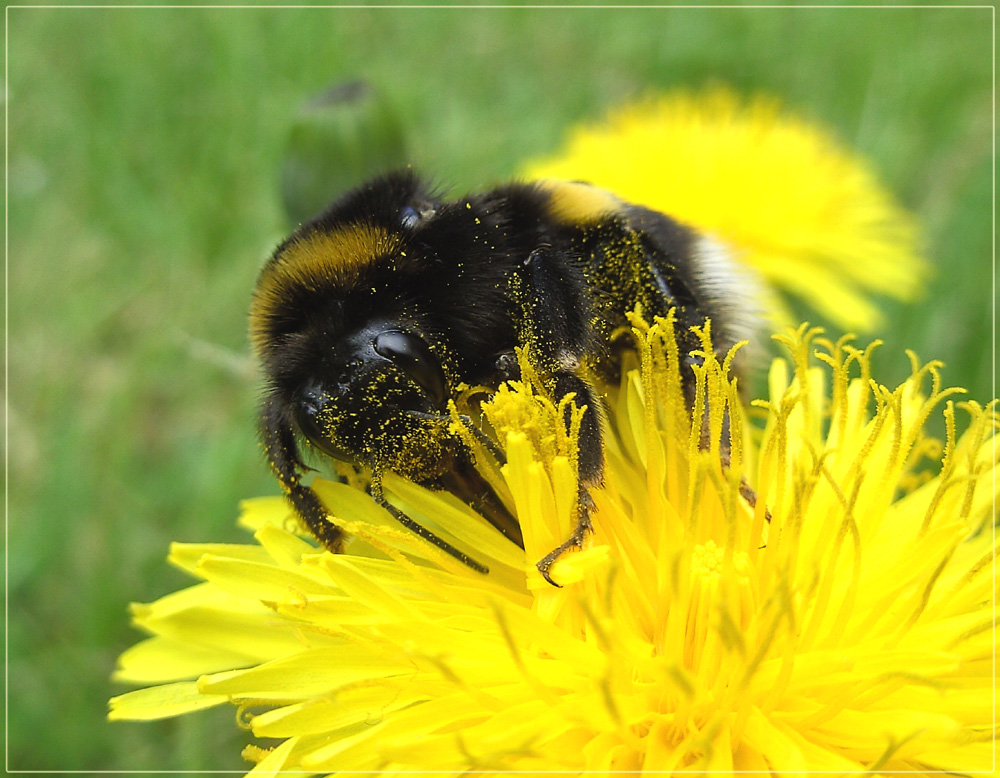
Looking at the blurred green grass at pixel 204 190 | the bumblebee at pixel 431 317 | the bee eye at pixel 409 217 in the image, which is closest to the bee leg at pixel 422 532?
the bumblebee at pixel 431 317

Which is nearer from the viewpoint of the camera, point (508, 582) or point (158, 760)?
point (508, 582)

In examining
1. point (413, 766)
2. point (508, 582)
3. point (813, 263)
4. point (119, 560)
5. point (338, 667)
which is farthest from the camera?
point (813, 263)

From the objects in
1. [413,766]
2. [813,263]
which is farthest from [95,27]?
[413,766]

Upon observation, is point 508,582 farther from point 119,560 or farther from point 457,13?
point 457,13

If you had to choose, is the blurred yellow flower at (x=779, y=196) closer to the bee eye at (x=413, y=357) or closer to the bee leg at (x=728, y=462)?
the bee leg at (x=728, y=462)

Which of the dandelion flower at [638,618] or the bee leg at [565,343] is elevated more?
the bee leg at [565,343]

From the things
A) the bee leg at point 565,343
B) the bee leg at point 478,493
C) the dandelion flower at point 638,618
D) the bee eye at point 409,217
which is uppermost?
the bee eye at point 409,217

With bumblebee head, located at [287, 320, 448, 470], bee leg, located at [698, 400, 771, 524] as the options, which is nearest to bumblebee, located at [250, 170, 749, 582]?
bumblebee head, located at [287, 320, 448, 470]

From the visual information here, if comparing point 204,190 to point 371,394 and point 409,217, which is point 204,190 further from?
point 371,394
